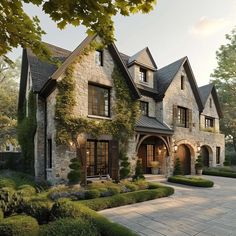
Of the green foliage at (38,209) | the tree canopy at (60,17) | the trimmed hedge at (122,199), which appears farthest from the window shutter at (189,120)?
the tree canopy at (60,17)

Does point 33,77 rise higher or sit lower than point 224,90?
lower

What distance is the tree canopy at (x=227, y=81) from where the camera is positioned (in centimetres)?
2986

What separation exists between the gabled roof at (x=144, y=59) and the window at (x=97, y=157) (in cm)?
730

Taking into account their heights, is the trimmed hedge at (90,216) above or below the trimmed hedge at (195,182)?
above

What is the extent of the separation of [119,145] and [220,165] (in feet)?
49.6

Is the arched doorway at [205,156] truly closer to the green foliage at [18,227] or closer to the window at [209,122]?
the window at [209,122]

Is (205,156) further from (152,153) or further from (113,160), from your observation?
(113,160)

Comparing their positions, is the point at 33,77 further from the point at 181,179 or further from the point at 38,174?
the point at 181,179

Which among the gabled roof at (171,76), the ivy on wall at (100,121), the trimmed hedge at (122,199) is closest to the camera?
the trimmed hedge at (122,199)

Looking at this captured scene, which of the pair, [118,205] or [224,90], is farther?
[224,90]

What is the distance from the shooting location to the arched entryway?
1708cm

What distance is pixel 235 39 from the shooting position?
3108 cm

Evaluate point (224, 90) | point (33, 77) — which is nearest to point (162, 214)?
point (33, 77)

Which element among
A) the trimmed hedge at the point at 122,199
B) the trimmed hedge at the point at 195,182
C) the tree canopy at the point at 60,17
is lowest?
the trimmed hedge at the point at 195,182
